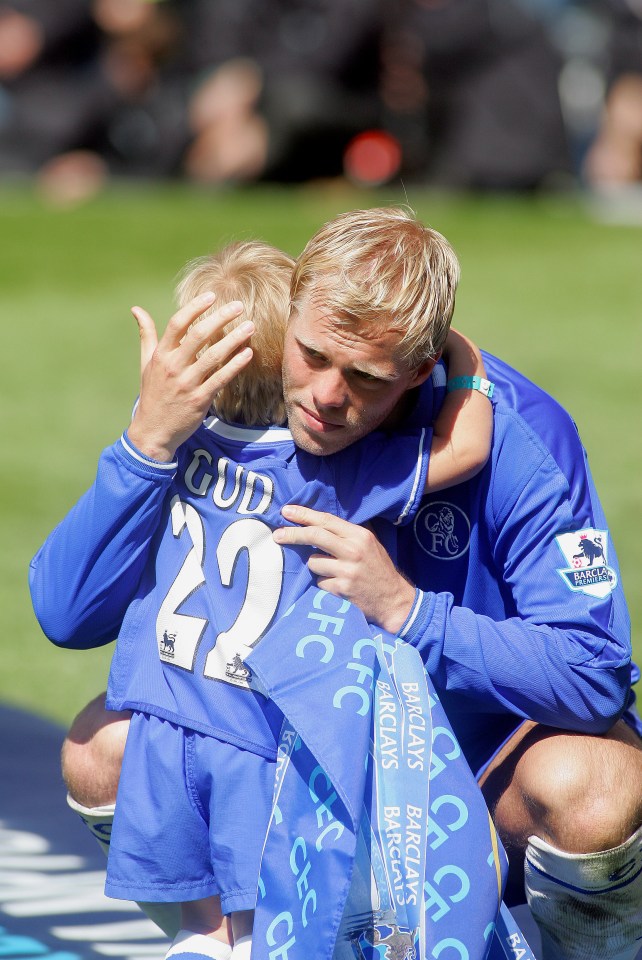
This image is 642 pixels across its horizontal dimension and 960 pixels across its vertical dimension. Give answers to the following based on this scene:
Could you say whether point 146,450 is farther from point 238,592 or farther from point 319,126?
point 319,126

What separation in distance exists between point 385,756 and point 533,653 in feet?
0.96

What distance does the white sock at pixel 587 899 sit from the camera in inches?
87.3

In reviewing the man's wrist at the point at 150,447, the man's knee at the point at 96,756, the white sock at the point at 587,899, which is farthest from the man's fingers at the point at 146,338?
the white sock at the point at 587,899

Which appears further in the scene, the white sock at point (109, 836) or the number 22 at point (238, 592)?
the white sock at point (109, 836)

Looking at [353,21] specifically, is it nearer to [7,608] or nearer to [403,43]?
[403,43]

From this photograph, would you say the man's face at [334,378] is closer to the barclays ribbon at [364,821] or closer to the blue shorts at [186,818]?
the barclays ribbon at [364,821]

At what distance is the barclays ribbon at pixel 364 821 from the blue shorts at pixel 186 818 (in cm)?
8

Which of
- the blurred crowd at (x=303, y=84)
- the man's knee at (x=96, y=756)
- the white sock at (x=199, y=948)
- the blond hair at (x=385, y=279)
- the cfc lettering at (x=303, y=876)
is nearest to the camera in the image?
the cfc lettering at (x=303, y=876)

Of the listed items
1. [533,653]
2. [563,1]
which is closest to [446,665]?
[533,653]

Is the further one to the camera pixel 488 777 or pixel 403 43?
pixel 403 43

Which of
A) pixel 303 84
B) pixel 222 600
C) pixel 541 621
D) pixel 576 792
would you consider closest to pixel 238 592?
pixel 222 600

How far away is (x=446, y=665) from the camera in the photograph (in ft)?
7.34

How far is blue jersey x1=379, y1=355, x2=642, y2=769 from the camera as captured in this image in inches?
87.4

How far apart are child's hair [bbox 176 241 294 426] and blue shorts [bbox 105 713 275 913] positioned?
0.52m
